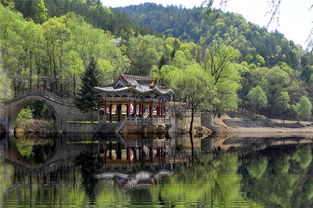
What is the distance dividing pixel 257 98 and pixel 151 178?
70059 millimetres

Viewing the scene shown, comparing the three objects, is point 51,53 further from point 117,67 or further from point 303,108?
point 303,108

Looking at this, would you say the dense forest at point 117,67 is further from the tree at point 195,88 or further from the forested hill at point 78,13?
the forested hill at point 78,13

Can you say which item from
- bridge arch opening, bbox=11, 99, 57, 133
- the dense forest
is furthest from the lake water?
the dense forest

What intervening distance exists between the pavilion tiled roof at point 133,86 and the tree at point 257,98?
35219 millimetres

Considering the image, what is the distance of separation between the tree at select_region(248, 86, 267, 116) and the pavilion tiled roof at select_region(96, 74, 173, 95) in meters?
35.2

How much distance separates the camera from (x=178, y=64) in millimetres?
79000

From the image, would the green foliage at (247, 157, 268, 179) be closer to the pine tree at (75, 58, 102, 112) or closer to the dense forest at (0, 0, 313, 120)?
the dense forest at (0, 0, 313, 120)

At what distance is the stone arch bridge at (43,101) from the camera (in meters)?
55.3

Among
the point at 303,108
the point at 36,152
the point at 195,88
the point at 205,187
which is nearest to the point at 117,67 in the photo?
the point at 195,88

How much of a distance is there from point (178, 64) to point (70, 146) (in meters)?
42.6

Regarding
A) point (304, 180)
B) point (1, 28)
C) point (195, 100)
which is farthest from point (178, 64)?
point (304, 180)

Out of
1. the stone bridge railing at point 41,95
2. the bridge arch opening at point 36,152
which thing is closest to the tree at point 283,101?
the stone bridge railing at point 41,95

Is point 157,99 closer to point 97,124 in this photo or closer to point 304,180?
point 97,124

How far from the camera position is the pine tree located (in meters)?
56.2
